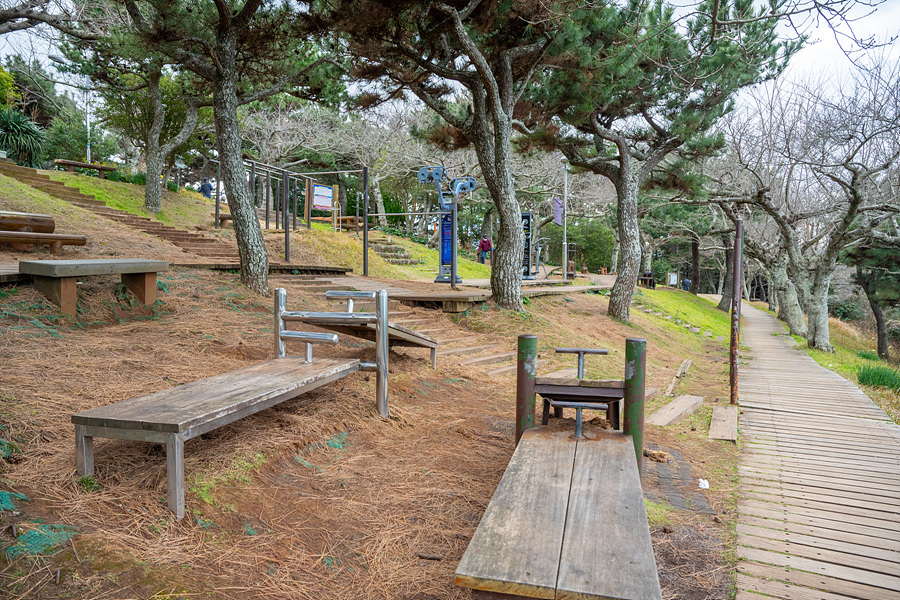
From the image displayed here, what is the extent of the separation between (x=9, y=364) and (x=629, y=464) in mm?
3954

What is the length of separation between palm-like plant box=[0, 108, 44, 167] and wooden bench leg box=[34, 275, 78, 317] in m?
18.5

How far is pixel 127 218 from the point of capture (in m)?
13.9

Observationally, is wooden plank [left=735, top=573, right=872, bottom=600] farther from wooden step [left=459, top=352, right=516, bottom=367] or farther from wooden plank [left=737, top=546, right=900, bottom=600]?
wooden step [left=459, top=352, right=516, bottom=367]

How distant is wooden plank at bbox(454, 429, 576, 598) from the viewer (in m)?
1.66

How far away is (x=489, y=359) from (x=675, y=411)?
8.34 ft

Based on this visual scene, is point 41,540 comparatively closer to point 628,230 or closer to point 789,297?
point 628,230

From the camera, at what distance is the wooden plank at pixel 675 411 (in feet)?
18.9

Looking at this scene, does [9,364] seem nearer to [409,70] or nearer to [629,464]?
[629,464]

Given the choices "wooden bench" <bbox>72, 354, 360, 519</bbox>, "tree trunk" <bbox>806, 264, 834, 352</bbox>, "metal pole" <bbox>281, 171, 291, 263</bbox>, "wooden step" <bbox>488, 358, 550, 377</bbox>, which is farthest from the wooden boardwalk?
"metal pole" <bbox>281, 171, 291, 263</bbox>

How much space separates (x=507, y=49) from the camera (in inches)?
380

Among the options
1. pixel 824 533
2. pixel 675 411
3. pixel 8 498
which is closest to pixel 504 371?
pixel 675 411

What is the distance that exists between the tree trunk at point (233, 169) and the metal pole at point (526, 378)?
17.2 feet

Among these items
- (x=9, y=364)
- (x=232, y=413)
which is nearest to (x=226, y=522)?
(x=232, y=413)

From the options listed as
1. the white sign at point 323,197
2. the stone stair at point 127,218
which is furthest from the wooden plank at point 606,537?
the white sign at point 323,197
